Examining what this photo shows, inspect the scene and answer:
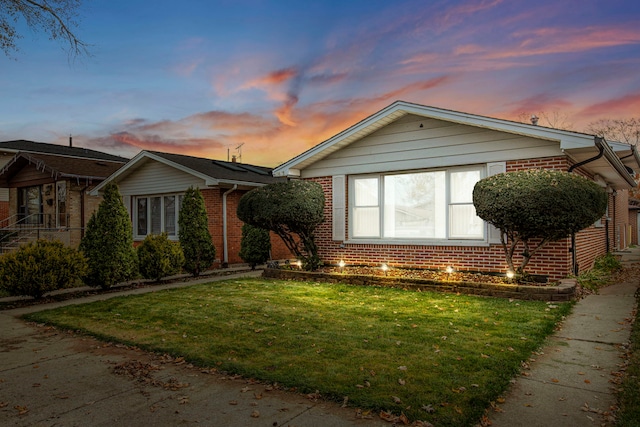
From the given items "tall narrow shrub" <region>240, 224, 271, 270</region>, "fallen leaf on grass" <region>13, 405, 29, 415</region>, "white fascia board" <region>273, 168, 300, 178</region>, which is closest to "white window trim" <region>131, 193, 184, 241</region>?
"tall narrow shrub" <region>240, 224, 271, 270</region>

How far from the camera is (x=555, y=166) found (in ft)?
27.0

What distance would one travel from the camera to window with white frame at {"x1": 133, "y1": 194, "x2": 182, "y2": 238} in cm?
1558

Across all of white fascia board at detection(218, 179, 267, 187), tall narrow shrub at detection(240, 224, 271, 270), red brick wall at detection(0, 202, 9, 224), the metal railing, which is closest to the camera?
tall narrow shrub at detection(240, 224, 271, 270)

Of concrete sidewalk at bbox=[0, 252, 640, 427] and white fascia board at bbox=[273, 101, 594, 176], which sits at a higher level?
white fascia board at bbox=[273, 101, 594, 176]

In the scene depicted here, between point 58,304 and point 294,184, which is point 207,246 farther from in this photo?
point 58,304

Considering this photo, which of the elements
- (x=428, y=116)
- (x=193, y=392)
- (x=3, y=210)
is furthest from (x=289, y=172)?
Answer: (x=3, y=210)

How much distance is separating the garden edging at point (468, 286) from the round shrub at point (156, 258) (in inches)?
133

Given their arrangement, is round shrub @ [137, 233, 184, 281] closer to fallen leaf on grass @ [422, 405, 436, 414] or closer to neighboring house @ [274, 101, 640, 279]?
neighboring house @ [274, 101, 640, 279]

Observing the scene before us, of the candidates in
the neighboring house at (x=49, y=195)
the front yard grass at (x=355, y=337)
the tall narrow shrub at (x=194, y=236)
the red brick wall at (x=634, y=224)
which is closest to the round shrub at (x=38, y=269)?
the front yard grass at (x=355, y=337)

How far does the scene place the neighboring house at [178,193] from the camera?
1414cm

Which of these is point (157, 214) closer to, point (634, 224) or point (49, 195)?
point (49, 195)

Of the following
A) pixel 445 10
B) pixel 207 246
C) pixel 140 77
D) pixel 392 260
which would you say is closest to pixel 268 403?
pixel 392 260

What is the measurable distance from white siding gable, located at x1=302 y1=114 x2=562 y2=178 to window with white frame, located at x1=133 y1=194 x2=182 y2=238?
6.85m

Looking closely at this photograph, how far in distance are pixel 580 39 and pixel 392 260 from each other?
304 inches
